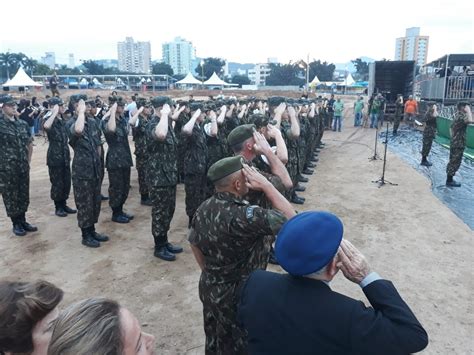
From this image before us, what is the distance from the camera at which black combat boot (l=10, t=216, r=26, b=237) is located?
5.96 meters

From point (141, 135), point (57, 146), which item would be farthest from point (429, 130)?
point (57, 146)

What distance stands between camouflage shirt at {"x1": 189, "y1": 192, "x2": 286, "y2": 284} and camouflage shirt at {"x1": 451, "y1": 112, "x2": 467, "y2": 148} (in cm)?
732

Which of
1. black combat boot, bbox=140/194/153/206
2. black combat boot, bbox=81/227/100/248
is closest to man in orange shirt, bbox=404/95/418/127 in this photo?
black combat boot, bbox=140/194/153/206

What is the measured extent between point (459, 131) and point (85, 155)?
747 cm

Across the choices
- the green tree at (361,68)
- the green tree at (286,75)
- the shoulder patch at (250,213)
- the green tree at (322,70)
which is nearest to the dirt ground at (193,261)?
the shoulder patch at (250,213)

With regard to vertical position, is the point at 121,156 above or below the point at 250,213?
below

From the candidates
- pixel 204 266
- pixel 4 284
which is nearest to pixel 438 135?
pixel 204 266

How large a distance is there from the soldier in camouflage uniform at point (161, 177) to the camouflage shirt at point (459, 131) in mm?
6351

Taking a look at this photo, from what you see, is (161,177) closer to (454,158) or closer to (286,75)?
(454,158)

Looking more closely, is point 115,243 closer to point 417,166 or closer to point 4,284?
point 4,284

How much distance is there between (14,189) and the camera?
19.2ft

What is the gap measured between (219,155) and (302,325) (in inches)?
228

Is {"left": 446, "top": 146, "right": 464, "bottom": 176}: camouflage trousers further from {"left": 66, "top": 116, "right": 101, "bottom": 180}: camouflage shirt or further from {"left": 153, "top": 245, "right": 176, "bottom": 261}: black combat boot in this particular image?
{"left": 66, "top": 116, "right": 101, "bottom": 180}: camouflage shirt

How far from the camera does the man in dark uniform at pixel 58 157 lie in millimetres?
6574
